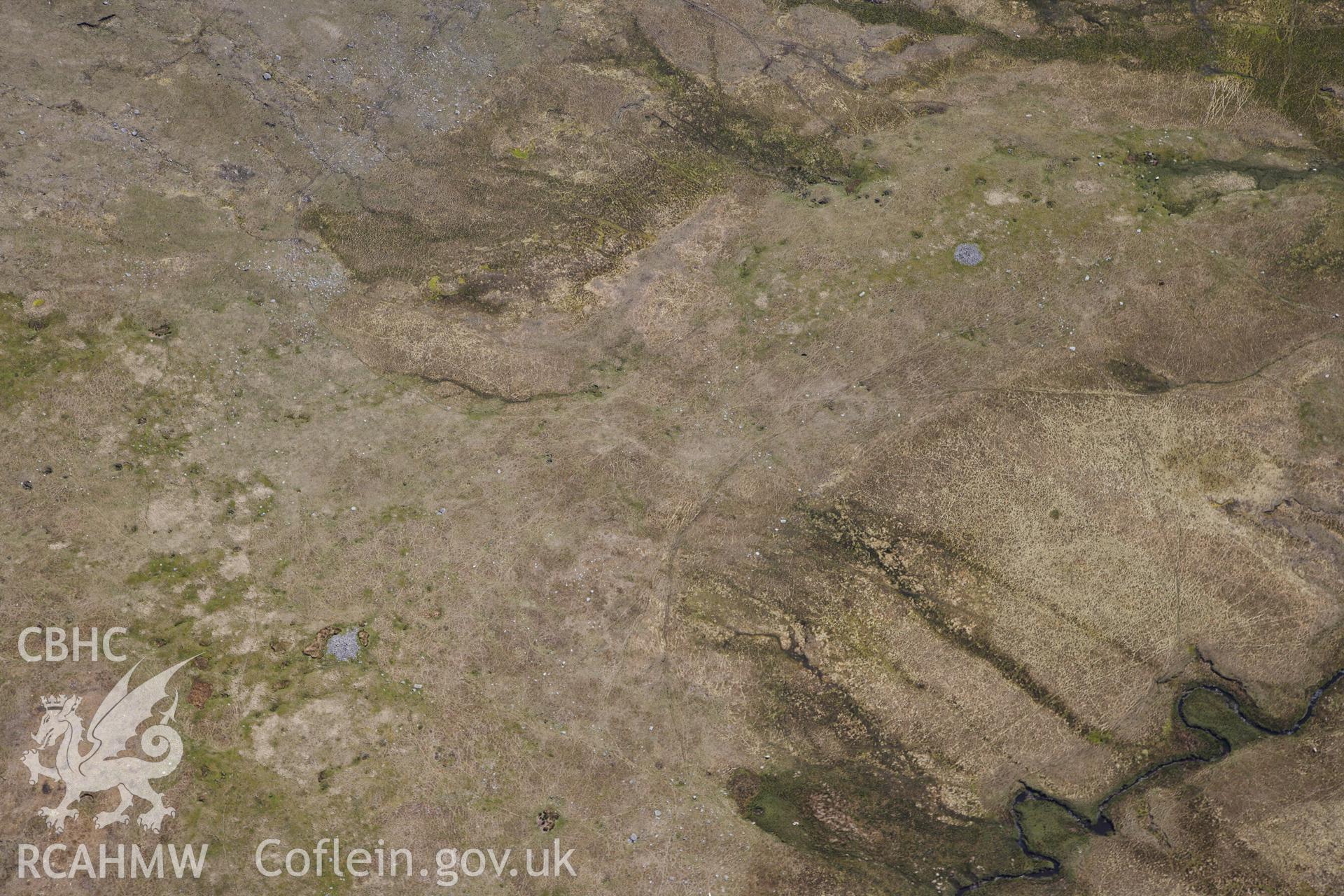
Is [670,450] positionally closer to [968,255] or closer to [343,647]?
[343,647]

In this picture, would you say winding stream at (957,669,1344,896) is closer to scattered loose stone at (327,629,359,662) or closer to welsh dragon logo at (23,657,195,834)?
scattered loose stone at (327,629,359,662)

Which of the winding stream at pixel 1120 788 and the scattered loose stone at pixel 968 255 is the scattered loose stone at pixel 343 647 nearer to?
the winding stream at pixel 1120 788

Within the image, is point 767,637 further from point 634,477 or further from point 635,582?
point 634,477

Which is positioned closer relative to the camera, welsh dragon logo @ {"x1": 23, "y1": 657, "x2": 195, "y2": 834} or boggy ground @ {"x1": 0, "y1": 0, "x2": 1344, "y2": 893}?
welsh dragon logo @ {"x1": 23, "y1": 657, "x2": 195, "y2": 834}

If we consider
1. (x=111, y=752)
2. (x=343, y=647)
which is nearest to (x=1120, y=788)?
(x=343, y=647)

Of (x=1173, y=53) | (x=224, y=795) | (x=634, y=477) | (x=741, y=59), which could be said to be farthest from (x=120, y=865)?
(x=1173, y=53)

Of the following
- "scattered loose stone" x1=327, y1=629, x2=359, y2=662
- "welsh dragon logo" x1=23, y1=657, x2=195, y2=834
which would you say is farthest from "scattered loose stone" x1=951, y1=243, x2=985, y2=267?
"welsh dragon logo" x1=23, y1=657, x2=195, y2=834
